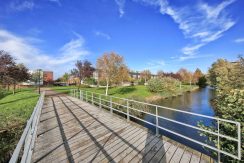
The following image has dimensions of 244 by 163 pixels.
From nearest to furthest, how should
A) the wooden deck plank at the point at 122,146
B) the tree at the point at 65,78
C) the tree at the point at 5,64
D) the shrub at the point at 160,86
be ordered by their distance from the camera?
1. the wooden deck plank at the point at 122,146
2. the tree at the point at 5,64
3. the shrub at the point at 160,86
4. the tree at the point at 65,78

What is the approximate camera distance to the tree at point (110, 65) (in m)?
24.8

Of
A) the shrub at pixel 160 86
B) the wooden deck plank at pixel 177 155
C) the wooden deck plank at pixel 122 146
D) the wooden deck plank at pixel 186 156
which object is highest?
the shrub at pixel 160 86

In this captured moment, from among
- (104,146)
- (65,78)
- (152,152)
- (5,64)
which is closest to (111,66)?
(5,64)

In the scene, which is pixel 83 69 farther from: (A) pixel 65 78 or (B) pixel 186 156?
(A) pixel 65 78

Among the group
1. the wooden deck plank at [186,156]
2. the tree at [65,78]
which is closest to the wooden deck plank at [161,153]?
the wooden deck plank at [186,156]

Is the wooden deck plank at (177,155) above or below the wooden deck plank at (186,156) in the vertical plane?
above

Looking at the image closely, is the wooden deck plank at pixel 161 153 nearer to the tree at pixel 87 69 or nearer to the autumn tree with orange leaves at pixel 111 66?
the autumn tree with orange leaves at pixel 111 66

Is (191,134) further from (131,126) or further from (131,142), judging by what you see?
(131,142)

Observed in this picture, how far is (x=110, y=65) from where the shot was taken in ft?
81.3

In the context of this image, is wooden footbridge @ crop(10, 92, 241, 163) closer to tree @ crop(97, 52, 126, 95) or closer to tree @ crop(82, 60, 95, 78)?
tree @ crop(97, 52, 126, 95)

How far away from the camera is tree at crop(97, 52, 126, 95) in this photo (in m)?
24.8

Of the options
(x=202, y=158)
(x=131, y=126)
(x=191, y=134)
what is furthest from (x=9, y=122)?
(x=191, y=134)

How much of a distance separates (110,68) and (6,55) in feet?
42.4

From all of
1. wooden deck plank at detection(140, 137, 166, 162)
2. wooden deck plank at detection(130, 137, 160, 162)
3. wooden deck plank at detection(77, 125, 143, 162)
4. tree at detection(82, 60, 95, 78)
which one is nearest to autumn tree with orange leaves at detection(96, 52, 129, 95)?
tree at detection(82, 60, 95, 78)
